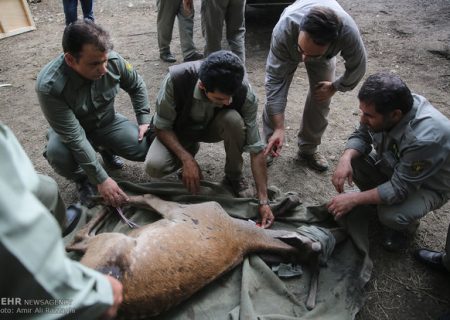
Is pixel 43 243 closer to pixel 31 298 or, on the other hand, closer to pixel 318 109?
pixel 31 298

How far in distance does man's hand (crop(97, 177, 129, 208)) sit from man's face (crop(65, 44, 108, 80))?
806 mm

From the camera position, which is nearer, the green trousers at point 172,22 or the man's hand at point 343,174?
the man's hand at point 343,174

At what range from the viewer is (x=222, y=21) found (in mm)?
4668

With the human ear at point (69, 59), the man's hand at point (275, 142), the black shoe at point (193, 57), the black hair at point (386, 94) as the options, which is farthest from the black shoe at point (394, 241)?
the black shoe at point (193, 57)

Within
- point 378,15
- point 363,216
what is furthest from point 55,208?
point 378,15

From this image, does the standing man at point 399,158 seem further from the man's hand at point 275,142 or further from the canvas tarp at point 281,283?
the man's hand at point 275,142

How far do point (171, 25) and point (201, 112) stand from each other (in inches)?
115

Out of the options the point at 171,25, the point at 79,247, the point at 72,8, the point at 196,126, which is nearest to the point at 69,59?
the point at 196,126

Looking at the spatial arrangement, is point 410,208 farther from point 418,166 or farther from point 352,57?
point 352,57

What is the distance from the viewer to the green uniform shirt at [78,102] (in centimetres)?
269

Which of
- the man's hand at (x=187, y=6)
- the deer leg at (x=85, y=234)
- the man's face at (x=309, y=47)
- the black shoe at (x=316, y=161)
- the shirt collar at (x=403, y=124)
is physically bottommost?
the black shoe at (x=316, y=161)

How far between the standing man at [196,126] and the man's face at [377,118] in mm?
830

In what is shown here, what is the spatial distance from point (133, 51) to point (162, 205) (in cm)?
385

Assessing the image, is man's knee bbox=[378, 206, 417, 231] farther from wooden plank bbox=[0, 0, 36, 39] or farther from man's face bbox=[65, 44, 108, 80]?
wooden plank bbox=[0, 0, 36, 39]
